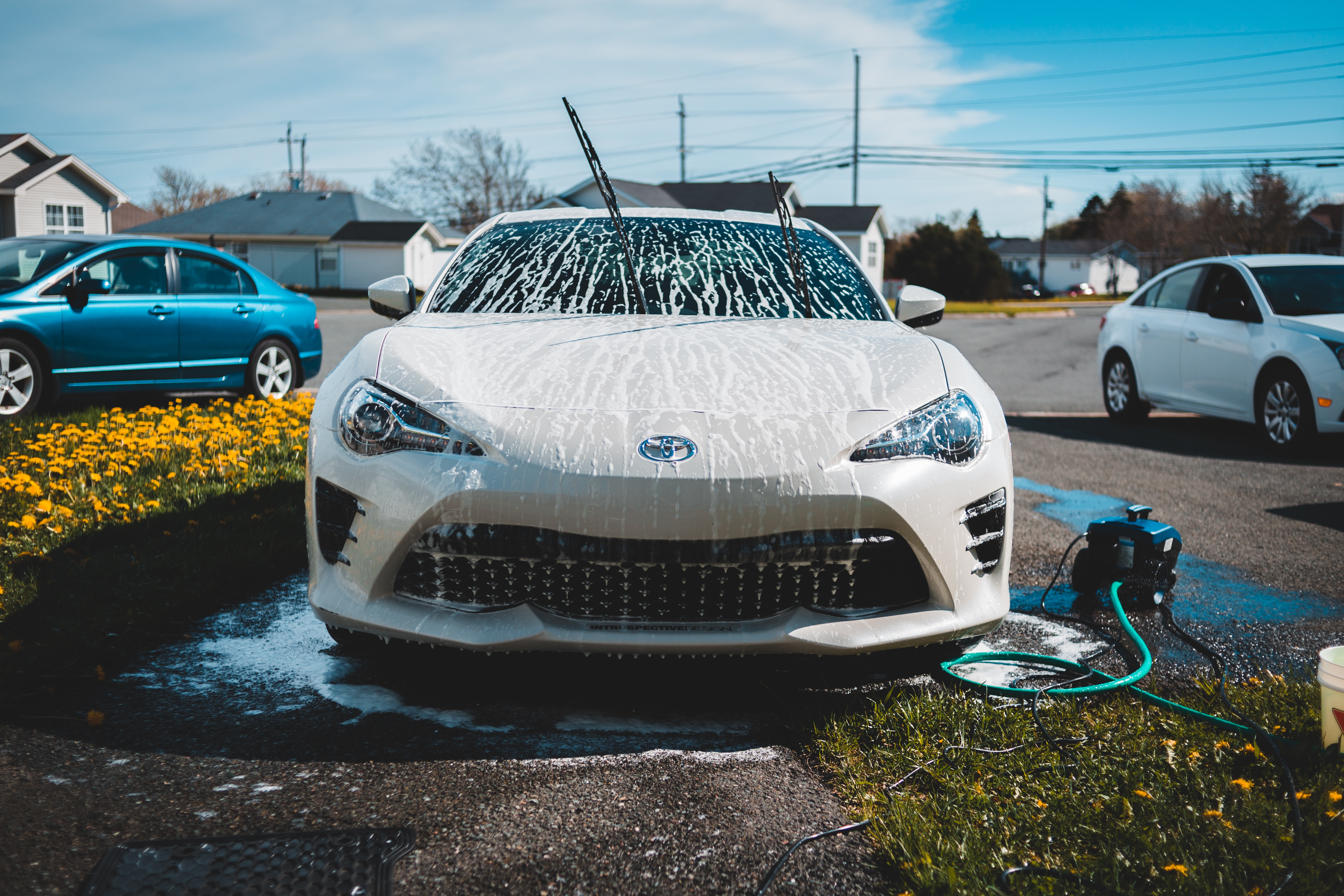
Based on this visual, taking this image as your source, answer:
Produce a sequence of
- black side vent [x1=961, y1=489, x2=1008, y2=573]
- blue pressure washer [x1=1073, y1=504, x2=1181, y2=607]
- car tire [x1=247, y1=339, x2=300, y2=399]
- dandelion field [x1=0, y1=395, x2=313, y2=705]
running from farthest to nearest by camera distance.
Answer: car tire [x1=247, y1=339, x2=300, y2=399] → blue pressure washer [x1=1073, y1=504, x2=1181, y2=607] → dandelion field [x1=0, y1=395, x2=313, y2=705] → black side vent [x1=961, y1=489, x2=1008, y2=573]

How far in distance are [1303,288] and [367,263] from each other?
4650 centimetres

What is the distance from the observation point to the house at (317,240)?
49438 millimetres

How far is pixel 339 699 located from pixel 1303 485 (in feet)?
19.6

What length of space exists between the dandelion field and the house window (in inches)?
1320

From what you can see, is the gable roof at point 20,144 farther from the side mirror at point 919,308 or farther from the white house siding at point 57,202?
the side mirror at point 919,308

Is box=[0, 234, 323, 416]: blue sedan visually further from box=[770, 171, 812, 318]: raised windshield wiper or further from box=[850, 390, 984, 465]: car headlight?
box=[850, 390, 984, 465]: car headlight

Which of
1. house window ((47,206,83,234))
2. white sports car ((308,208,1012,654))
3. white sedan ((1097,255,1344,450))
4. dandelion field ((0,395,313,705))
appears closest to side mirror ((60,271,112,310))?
dandelion field ((0,395,313,705))

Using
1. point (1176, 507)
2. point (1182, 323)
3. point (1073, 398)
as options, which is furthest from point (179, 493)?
point (1073, 398)

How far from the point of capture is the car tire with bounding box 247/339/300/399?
9.23 metres

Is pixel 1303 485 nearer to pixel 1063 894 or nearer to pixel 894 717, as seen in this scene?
pixel 894 717

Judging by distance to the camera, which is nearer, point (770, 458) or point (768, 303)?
point (770, 458)

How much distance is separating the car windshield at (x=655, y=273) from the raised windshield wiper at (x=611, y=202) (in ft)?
0.08

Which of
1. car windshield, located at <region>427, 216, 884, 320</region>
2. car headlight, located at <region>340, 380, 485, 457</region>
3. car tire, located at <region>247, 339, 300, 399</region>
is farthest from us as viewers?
car tire, located at <region>247, 339, 300, 399</region>

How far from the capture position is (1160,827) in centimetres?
215
